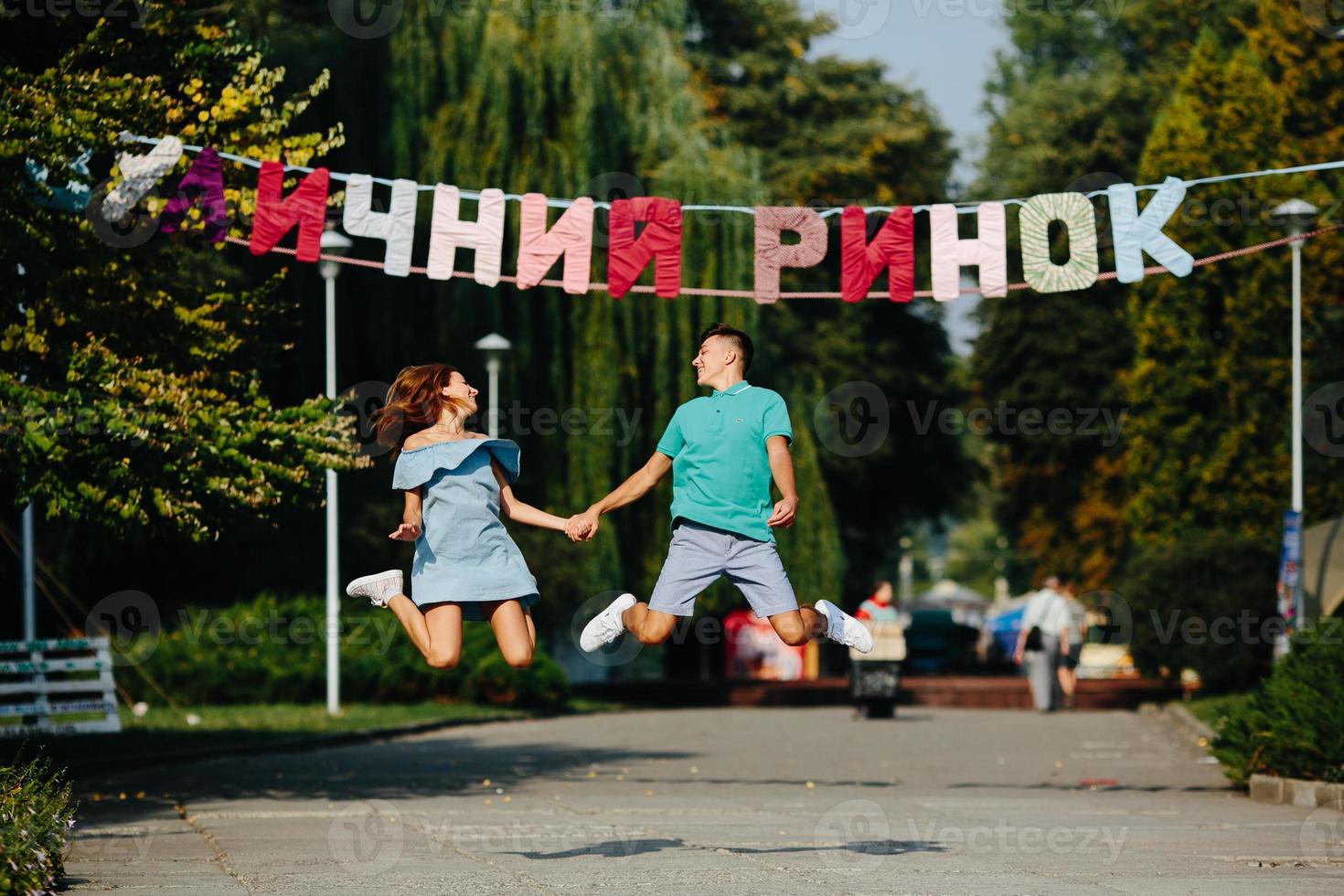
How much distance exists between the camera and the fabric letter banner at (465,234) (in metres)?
14.1

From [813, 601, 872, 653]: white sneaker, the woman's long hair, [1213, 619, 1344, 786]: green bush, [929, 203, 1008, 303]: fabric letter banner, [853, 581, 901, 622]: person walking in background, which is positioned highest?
[929, 203, 1008, 303]: fabric letter banner

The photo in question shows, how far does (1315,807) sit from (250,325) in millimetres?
8868

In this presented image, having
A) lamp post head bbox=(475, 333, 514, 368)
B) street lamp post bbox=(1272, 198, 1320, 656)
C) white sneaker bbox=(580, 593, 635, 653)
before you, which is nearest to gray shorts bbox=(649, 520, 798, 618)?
white sneaker bbox=(580, 593, 635, 653)

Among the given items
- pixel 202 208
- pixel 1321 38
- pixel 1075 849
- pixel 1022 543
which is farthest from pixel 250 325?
pixel 1022 543

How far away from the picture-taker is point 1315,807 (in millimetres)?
14992

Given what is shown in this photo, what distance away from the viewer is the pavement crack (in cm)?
978

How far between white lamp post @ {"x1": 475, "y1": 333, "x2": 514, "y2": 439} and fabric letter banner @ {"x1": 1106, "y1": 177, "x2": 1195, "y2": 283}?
15.2m

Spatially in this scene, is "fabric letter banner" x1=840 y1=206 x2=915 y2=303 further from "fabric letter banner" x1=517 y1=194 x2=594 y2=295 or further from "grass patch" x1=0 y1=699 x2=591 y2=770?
"grass patch" x1=0 y1=699 x2=591 y2=770

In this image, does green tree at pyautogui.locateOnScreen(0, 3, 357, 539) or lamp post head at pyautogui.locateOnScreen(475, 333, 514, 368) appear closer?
green tree at pyautogui.locateOnScreen(0, 3, 357, 539)

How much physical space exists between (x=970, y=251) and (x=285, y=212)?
4875 millimetres

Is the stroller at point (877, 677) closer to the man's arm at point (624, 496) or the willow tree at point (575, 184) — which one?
the willow tree at point (575, 184)

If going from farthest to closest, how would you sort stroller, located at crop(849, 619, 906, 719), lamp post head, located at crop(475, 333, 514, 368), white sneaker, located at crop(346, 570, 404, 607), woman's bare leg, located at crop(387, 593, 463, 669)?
lamp post head, located at crop(475, 333, 514, 368)
stroller, located at crop(849, 619, 906, 719)
white sneaker, located at crop(346, 570, 404, 607)
woman's bare leg, located at crop(387, 593, 463, 669)

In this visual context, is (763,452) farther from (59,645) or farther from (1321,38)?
(1321,38)

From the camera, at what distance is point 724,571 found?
9.58m
